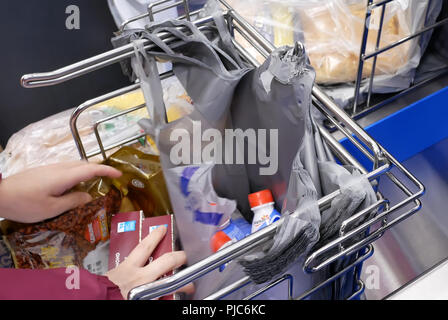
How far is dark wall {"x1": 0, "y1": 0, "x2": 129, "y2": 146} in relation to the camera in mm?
1417

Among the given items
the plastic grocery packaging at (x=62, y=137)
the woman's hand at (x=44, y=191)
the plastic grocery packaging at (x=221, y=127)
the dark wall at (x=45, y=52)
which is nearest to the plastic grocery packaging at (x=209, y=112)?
the plastic grocery packaging at (x=221, y=127)

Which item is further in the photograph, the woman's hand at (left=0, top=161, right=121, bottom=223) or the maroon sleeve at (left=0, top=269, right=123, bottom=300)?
the woman's hand at (left=0, top=161, right=121, bottom=223)

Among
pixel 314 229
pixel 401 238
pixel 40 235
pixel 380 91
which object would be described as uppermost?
pixel 380 91

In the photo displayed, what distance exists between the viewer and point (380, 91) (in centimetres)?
104

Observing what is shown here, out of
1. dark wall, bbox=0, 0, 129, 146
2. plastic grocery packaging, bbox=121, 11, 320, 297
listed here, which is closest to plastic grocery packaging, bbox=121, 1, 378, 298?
plastic grocery packaging, bbox=121, 11, 320, 297

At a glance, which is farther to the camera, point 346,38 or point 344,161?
point 346,38

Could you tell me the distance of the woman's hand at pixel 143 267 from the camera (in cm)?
64

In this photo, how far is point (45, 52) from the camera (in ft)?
4.93

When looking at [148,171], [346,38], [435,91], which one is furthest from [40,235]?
[435,91]

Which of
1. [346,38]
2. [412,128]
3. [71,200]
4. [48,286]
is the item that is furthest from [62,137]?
[412,128]

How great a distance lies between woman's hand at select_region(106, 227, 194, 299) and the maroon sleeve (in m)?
0.08

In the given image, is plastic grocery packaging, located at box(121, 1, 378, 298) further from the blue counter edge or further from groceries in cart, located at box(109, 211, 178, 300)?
the blue counter edge
